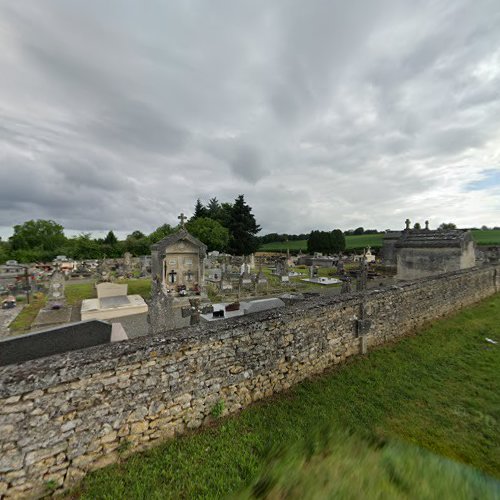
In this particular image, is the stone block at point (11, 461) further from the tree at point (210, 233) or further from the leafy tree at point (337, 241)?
the leafy tree at point (337, 241)

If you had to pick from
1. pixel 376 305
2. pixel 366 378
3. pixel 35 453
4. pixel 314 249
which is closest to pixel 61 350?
pixel 35 453

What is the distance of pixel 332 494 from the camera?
9.14ft

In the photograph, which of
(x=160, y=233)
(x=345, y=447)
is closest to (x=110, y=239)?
(x=160, y=233)

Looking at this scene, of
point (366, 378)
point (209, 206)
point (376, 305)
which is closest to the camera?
point (366, 378)

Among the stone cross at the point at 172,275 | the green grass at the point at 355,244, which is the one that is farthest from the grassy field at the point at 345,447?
the green grass at the point at 355,244

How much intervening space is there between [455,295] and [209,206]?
58.2 metres

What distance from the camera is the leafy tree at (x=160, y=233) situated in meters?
52.2

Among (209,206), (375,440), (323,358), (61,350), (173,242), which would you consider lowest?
(375,440)

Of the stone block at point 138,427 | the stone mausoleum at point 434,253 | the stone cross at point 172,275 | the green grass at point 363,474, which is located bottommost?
the green grass at point 363,474

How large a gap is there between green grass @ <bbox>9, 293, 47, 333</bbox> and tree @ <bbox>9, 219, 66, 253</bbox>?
50.0 meters

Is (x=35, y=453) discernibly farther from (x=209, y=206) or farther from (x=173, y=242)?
(x=209, y=206)

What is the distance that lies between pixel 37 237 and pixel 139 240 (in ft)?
80.8

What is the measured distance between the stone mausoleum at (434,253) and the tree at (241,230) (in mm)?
31068

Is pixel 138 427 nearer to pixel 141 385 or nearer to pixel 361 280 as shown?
pixel 141 385
